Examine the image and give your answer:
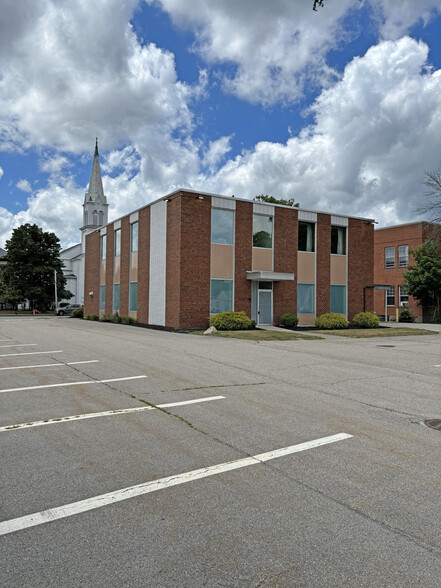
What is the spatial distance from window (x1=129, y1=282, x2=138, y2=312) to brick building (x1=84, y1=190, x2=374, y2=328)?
7 centimetres

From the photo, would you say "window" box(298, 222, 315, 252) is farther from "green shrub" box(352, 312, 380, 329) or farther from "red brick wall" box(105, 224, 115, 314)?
"red brick wall" box(105, 224, 115, 314)

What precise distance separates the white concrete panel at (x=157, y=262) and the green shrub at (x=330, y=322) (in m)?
9.23

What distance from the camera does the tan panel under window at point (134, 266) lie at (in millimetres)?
28641

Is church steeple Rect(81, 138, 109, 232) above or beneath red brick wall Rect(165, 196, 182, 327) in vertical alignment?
above

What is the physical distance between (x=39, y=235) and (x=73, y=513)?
6164 centimetres

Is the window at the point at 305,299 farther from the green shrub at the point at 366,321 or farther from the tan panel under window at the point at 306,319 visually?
the green shrub at the point at 366,321

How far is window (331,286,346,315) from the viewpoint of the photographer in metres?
29.0

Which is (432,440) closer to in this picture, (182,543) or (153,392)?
(182,543)

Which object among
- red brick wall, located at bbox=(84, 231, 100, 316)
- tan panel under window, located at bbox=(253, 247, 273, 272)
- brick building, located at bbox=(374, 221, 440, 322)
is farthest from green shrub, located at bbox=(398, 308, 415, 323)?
red brick wall, located at bbox=(84, 231, 100, 316)

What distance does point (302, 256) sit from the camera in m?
27.7

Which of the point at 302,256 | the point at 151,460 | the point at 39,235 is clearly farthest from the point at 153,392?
the point at 39,235

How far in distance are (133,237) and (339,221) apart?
13.9 m

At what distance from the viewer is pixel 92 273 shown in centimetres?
3650

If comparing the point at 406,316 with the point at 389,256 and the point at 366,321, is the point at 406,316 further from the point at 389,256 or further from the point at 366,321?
the point at 366,321
